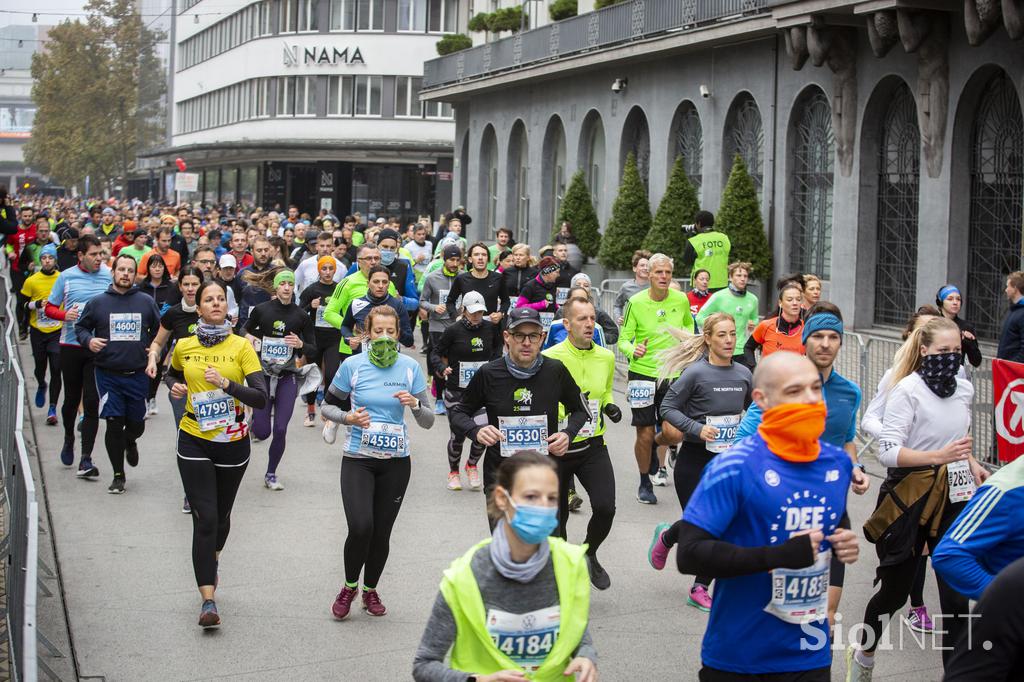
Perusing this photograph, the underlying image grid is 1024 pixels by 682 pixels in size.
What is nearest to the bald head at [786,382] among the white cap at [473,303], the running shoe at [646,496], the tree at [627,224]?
the running shoe at [646,496]

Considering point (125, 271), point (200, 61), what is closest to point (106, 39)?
point (200, 61)

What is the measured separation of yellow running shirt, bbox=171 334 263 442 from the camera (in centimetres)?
866

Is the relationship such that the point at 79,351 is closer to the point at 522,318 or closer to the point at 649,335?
the point at 649,335

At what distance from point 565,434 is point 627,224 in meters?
22.0

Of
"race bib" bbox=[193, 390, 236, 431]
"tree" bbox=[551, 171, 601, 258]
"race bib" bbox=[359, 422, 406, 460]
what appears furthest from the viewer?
"tree" bbox=[551, 171, 601, 258]

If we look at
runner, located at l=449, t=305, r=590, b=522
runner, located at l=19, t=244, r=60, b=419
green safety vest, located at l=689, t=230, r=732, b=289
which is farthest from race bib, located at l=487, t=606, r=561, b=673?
green safety vest, located at l=689, t=230, r=732, b=289

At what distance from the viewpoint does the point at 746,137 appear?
27.5 meters

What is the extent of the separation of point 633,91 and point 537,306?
1788cm

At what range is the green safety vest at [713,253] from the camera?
21.2 metres

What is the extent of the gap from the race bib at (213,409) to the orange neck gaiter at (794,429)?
4615 mm

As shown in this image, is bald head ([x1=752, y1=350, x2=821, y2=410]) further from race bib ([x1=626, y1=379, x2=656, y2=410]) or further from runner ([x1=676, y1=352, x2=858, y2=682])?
race bib ([x1=626, y1=379, x2=656, y2=410])

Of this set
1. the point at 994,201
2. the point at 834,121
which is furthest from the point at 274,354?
the point at 834,121

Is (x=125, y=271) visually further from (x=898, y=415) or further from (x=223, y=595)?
(x=898, y=415)

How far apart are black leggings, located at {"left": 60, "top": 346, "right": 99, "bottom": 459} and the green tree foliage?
1259 inches
